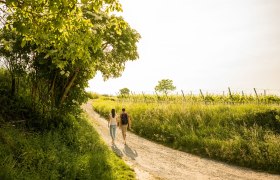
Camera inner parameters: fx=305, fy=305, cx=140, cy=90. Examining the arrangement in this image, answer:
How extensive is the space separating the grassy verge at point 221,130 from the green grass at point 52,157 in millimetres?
6676

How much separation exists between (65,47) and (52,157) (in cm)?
390

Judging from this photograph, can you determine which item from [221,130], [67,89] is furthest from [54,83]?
[221,130]

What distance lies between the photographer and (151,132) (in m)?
22.7

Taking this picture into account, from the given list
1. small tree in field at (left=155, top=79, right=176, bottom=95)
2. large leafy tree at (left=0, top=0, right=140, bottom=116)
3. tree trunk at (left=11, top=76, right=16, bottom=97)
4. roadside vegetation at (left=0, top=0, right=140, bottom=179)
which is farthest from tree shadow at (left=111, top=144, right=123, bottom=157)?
small tree in field at (left=155, top=79, right=176, bottom=95)

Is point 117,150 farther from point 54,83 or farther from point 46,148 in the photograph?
point 46,148

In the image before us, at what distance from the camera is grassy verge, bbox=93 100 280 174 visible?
1661 centimetres

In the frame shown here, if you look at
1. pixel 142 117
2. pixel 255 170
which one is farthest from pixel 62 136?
pixel 142 117

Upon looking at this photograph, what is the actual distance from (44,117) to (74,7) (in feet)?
25.2

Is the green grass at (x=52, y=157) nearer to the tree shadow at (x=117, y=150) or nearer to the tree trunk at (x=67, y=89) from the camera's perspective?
the tree trunk at (x=67, y=89)

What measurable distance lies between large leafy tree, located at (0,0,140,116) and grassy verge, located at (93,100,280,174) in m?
6.06

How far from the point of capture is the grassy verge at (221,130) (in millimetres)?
16609

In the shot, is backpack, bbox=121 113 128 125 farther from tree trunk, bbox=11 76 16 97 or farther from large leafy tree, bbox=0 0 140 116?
tree trunk, bbox=11 76 16 97

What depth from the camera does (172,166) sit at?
15523 mm

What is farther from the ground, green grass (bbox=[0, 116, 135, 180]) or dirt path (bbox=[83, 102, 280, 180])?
green grass (bbox=[0, 116, 135, 180])
